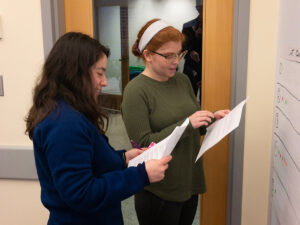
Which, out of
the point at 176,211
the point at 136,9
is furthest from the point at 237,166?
the point at 136,9

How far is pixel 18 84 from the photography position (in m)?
1.81

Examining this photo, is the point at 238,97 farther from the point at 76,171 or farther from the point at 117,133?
the point at 76,171

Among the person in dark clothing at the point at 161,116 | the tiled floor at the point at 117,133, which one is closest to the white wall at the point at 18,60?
the tiled floor at the point at 117,133

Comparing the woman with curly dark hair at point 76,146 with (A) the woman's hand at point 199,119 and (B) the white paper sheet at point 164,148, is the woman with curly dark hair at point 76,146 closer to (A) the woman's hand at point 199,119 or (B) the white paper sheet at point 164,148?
(B) the white paper sheet at point 164,148

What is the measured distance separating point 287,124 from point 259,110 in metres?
0.47

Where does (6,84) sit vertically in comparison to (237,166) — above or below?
above

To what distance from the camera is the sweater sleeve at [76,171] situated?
875mm

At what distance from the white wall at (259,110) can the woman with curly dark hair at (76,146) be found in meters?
0.79

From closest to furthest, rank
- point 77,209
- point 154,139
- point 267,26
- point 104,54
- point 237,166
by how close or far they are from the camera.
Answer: point 77,209
point 104,54
point 154,139
point 267,26
point 237,166

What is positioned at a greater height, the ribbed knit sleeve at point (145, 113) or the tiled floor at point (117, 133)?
the ribbed knit sleeve at point (145, 113)

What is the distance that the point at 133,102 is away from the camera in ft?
4.49

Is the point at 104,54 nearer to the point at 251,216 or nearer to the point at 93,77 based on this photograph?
the point at 93,77

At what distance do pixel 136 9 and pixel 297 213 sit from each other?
127cm

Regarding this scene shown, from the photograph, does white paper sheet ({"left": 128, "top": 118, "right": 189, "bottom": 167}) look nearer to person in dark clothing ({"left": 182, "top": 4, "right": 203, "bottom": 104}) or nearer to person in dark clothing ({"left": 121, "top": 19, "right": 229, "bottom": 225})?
person in dark clothing ({"left": 121, "top": 19, "right": 229, "bottom": 225})
